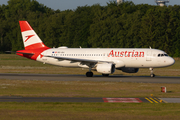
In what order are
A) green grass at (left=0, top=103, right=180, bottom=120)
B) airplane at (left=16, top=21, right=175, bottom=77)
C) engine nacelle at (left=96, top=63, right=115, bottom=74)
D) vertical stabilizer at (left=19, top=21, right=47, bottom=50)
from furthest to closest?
vertical stabilizer at (left=19, top=21, right=47, bottom=50) < airplane at (left=16, top=21, right=175, bottom=77) < engine nacelle at (left=96, top=63, right=115, bottom=74) < green grass at (left=0, top=103, right=180, bottom=120)

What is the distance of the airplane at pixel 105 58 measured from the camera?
132 ft

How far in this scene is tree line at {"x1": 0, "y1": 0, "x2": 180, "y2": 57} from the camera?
102 meters

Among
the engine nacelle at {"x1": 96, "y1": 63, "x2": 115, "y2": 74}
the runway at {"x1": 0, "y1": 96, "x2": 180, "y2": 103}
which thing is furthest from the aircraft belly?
the runway at {"x1": 0, "y1": 96, "x2": 180, "y2": 103}

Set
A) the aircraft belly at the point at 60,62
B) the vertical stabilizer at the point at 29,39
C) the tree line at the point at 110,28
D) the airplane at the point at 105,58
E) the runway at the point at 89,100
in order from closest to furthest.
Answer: the runway at the point at 89,100 → the airplane at the point at 105,58 → the aircraft belly at the point at 60,62 → the vertical stabilizer at the point at 29,39 → the tree line at the point at 110,28

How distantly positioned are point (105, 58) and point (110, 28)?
72.7 m

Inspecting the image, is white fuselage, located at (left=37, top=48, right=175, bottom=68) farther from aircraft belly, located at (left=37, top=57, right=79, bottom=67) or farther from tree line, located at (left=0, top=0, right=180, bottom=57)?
tree line, located at (left=0, top=0, right=180, bottom=57)

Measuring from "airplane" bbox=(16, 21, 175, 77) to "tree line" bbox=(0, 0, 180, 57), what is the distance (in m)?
59.5

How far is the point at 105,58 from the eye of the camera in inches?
1650

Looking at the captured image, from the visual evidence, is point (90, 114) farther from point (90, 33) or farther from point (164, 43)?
point (90, 33)

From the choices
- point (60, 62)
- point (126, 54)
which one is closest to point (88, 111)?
point (126, 54)

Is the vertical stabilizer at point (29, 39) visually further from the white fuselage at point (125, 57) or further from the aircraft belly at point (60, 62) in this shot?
the white fuselage at point (125, 57)

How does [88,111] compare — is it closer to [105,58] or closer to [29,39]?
[105,58]

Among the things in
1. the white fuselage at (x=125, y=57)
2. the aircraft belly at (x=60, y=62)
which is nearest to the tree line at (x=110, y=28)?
the white fuselage at (x=125, y=57)

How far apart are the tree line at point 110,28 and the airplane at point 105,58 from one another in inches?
2343
